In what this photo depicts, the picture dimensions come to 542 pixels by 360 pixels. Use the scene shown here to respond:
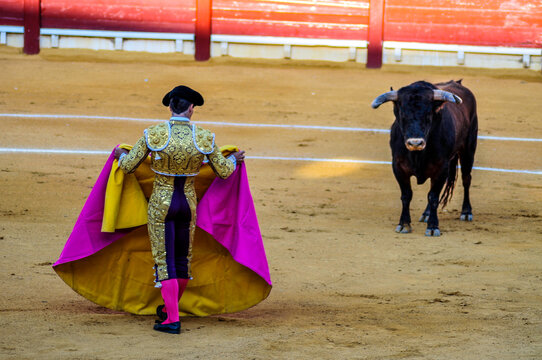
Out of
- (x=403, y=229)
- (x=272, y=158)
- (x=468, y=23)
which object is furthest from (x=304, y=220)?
(x=468, y=23)

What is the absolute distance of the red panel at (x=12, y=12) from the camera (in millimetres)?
16141

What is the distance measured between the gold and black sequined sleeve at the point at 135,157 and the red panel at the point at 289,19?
39.9 ft

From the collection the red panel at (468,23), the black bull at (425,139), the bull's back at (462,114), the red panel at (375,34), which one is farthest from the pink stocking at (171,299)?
the red panel at (468,23)

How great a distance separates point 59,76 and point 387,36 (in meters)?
5.82

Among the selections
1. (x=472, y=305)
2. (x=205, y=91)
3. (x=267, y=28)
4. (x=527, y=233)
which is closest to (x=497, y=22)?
(x=267, y=28)

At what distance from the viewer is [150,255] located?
4.97 meters

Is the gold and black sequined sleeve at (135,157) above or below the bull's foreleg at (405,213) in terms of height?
above

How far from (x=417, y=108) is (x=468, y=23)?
32.1 ft

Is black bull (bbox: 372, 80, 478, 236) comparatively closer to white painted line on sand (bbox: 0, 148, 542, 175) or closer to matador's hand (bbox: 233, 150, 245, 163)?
white painted line on sand (bbox: 0, 148, 542, 175)

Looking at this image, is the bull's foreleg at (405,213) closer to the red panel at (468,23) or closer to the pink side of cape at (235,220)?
the pink side of cape at (235,220)

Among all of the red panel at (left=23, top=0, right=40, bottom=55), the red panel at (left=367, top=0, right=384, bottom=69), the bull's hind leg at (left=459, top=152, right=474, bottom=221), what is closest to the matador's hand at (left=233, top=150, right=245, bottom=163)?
the bull's hind leg at (left=459, top=152, right=474, bottom=221)

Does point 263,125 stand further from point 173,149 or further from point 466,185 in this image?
point 173,149

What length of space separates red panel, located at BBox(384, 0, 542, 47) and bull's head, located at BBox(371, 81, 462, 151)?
30.5 feet

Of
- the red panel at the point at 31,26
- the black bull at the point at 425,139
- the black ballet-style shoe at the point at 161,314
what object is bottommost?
the black ballet-style shoe at the point at 161,314
